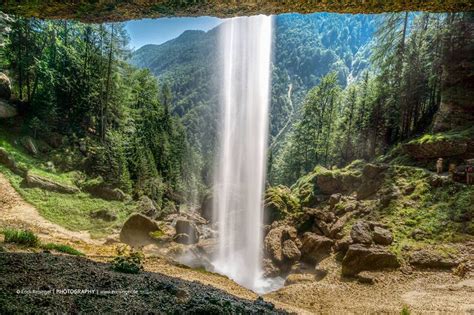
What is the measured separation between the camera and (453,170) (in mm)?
12773

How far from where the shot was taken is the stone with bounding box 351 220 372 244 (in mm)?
10961

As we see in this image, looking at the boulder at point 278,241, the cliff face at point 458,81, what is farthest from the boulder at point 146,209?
the cliff face at point 458,81

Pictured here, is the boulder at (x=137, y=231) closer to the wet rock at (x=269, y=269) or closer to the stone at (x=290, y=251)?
the wet rock at (x=269, y=269)

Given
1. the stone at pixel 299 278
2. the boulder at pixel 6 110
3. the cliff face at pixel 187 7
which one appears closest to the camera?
the cliff face at pixel 187 7

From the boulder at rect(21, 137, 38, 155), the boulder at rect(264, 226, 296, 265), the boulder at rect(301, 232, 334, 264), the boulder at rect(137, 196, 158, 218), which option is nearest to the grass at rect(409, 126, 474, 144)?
the boulder at rect(301, 232, 334, 264)

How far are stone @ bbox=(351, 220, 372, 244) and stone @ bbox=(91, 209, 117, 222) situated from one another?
38.2 ft

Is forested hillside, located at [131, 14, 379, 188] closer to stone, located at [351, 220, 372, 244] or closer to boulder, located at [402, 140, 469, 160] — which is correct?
boulder, located at [402, 140, 469, 160]

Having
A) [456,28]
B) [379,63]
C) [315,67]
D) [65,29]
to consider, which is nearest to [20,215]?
[65,29]

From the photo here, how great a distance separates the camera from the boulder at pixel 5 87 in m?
18.8

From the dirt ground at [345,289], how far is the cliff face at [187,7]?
5.11 m

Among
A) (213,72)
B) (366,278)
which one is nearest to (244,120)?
(366,278)

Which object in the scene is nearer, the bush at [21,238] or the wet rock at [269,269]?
the bush at [21,238]

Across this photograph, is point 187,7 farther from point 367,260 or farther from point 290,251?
point 290,251

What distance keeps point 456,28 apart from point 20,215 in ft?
88.1
